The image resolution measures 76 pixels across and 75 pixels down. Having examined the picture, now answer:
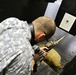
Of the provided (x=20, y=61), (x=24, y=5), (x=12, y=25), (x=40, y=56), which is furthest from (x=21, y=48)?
(x=24, y=5)

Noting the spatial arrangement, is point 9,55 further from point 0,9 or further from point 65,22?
point 65,22

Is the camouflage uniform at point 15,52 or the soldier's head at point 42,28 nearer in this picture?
the camouflage uniform at point 15,52

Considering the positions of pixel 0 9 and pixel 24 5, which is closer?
pixel 0 9

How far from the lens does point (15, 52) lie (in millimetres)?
765

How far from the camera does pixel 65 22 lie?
5.70ft

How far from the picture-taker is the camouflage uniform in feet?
2.51

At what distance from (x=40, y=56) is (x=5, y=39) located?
0.55m

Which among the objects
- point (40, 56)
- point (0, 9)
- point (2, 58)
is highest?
point (2, 58)

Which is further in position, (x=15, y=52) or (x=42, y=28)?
(x=42, y=28)

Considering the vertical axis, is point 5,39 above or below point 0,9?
above

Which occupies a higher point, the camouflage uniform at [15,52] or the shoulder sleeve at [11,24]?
the shoulder sleeve at [11,24]

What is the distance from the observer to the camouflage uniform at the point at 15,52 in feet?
2.51

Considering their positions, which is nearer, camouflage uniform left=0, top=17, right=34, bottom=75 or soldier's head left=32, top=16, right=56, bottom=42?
camouflage uniform left=0, top=17, right=34, bottom=75

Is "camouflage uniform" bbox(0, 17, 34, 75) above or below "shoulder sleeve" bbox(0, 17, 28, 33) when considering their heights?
below
